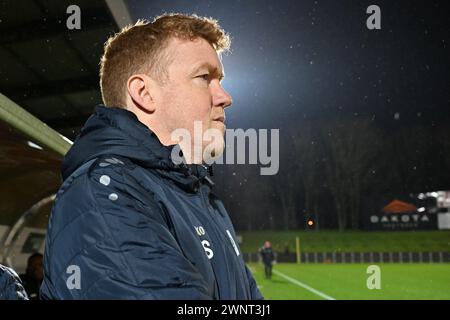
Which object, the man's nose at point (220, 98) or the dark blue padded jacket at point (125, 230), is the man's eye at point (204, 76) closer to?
the man's nose at point (220, 98)

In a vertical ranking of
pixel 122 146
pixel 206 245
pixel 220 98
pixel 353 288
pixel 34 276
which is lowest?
pixel 353 288

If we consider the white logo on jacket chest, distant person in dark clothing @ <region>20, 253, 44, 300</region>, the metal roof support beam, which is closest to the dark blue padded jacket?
the white logo on jacket chest

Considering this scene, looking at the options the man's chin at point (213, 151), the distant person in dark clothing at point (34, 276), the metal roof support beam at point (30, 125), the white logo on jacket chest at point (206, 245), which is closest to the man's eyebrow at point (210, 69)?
the man's chin at point (213, 151)

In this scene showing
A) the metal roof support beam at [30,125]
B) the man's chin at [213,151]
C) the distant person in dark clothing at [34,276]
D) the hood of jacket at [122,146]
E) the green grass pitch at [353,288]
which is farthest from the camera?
the green grass pitch at [353,288]

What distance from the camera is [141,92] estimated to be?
1.20 m

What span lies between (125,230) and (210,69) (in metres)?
0.51

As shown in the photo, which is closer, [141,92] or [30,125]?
[141,92]

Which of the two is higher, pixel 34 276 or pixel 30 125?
pixel 30 125

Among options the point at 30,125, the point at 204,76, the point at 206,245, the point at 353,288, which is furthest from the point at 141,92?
the point at 353,288

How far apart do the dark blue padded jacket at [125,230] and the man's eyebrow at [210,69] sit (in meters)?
0.19

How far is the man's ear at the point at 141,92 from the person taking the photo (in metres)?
1.20

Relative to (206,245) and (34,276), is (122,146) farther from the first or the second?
(34,276)

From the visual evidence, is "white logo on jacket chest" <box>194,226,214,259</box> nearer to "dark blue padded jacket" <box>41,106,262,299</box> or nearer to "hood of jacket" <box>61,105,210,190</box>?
"dark blue padded jacket" <box>41,106,262,299</box>
